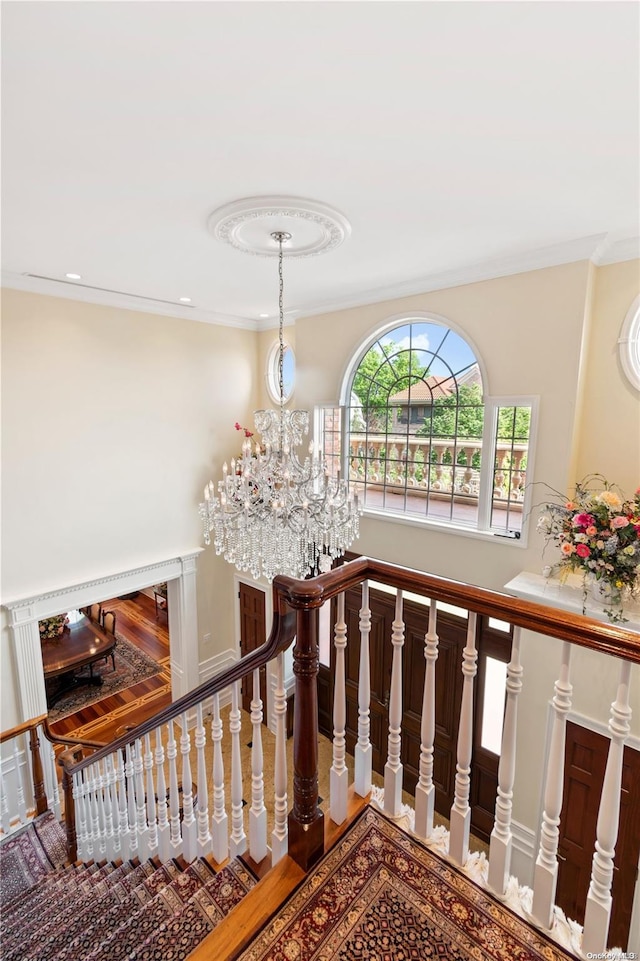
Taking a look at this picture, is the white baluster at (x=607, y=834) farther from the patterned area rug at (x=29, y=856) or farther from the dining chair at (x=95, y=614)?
the dining chair at (x=95, y=614)

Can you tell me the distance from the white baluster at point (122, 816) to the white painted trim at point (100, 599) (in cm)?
224

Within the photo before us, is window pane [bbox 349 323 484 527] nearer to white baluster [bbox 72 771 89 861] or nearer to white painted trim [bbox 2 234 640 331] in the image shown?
white painted trim [bbox 2 234 640 331]

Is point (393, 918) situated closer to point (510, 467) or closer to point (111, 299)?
point (510, 467)

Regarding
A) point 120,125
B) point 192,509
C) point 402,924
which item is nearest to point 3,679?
point 192,509

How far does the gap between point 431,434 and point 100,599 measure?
3.85 metres

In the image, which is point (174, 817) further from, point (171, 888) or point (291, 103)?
point (291, 103)

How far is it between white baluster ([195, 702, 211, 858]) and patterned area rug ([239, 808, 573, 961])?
566 millimetres

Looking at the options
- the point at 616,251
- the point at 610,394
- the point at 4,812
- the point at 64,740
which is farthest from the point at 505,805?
the point at 4,812

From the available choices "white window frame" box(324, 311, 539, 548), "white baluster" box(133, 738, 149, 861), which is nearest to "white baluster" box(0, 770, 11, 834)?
"white baluster" box(133, 738, 149, 861)

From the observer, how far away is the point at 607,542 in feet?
8.41

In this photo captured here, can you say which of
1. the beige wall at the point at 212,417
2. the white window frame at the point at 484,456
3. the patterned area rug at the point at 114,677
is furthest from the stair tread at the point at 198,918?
the patterned area rug at the point at 114,677

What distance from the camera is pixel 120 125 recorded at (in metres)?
1.78

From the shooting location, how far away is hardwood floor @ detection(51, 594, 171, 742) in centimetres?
566

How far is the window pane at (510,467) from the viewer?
3.39 m
